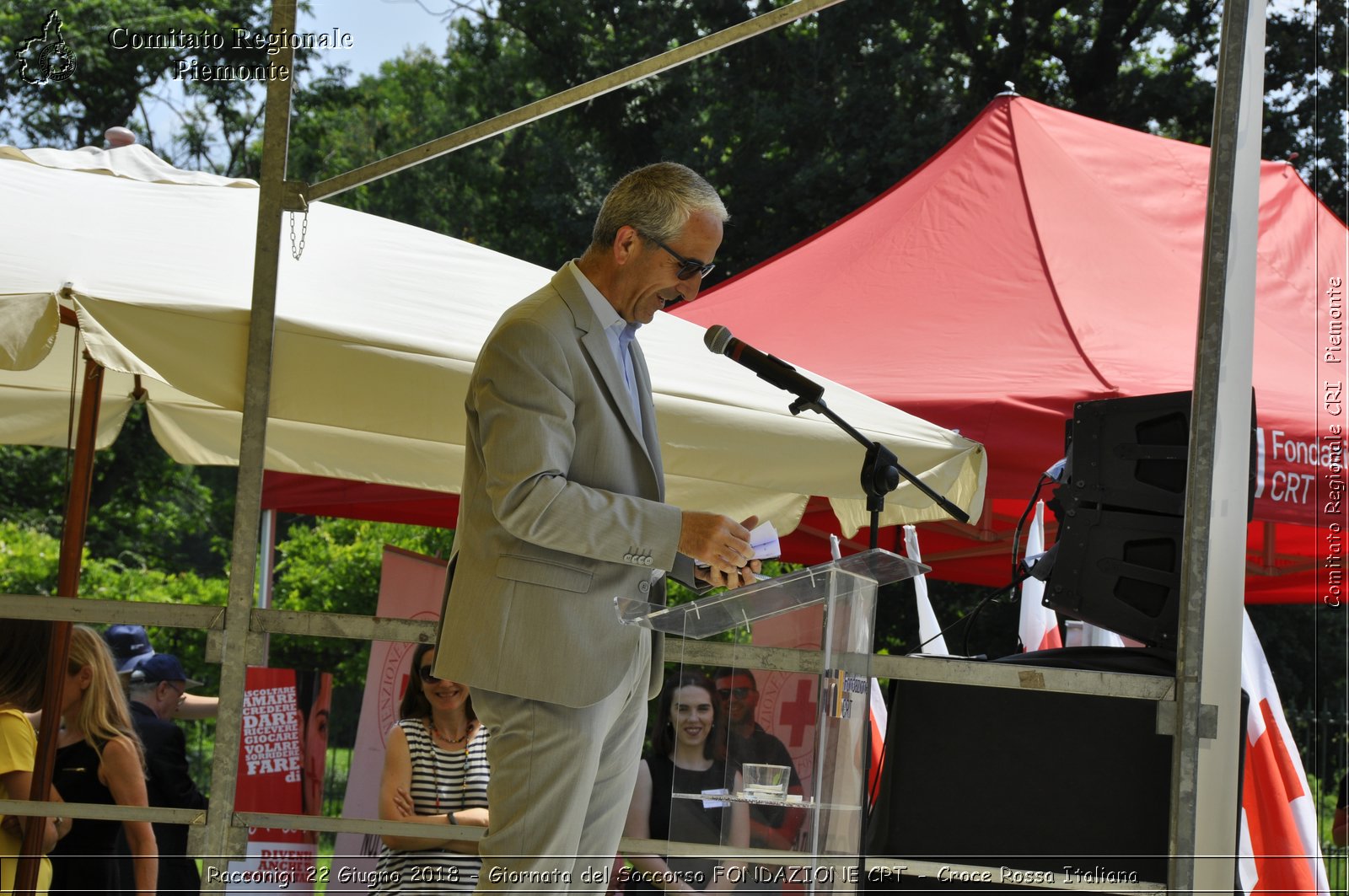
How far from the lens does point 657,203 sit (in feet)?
8.29

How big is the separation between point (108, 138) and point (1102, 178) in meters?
4.72

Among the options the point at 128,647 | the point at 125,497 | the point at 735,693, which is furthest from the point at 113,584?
the point at 735,693

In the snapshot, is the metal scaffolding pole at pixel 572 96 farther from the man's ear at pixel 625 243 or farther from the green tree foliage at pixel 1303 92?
the green tree foliage at pixel 1303 92

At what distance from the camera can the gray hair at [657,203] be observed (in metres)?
2.52

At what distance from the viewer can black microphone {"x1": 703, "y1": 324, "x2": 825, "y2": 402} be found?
2594mm

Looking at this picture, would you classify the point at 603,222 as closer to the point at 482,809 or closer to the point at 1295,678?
the point at 482,809

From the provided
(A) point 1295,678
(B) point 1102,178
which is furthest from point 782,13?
(A) point 1295,678

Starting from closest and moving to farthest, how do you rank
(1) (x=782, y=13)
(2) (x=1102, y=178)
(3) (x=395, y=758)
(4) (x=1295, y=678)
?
(1) (x=782, y=13)
(3) (x=395, y=758)
(2) (x=1102, y=178)
(4) (x=1295, y=678)

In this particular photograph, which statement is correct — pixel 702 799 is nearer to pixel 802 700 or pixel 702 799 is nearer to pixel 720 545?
pixel 802 700

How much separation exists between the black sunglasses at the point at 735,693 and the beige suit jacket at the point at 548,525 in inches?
8.2

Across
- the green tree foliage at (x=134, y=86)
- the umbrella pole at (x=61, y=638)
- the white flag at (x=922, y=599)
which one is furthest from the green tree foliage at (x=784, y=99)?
the umbrella pole at (x=61, y=638)

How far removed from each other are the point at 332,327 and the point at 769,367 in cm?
106

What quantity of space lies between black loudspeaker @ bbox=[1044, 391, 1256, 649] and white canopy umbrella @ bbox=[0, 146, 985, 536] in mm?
548

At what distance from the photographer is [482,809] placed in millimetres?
4613
